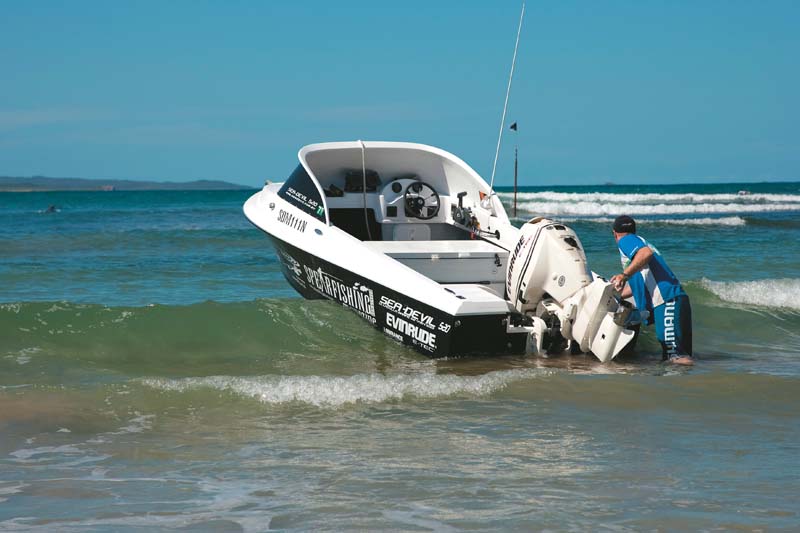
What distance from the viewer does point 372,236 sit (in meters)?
10.7

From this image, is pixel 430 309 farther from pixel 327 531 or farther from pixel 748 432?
pixel 327 531

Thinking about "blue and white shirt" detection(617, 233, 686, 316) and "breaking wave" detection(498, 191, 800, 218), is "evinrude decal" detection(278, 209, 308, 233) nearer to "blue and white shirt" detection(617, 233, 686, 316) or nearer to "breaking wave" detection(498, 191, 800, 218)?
"blue and white shirt" detection(617, 233, 686, 316)

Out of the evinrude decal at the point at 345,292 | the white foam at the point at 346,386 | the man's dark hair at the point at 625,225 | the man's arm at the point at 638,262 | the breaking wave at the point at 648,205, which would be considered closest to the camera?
the white foam at the point at 346,386

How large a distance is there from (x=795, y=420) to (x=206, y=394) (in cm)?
396

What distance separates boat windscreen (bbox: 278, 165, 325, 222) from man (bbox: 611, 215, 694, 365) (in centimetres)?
303

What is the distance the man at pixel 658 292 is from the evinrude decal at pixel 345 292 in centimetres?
213

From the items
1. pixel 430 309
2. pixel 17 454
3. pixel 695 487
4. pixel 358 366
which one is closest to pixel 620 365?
pixel 430 309

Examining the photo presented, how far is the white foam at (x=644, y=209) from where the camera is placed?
42406 mm

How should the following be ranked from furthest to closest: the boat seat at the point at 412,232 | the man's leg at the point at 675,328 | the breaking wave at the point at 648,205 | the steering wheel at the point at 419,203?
the breaking wave at the point at 648,205 < the steering wheel at the point at 419,203 < the boat seat at the point at 412,232 < the man's leg at the point at 675,328

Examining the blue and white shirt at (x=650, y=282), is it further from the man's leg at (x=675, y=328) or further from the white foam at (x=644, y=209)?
the white foam at (x=644, y=209)

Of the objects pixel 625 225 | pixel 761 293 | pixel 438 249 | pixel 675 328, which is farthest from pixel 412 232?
pixel 761 293

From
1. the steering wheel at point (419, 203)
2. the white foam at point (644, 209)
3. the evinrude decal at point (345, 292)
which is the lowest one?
the evinrude decal at point (345, 292)

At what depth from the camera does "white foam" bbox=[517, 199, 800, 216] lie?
1670 inches

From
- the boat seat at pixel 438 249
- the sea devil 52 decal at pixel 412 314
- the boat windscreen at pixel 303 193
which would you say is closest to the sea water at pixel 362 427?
the sea devil 52 decal at pixel 412 314
